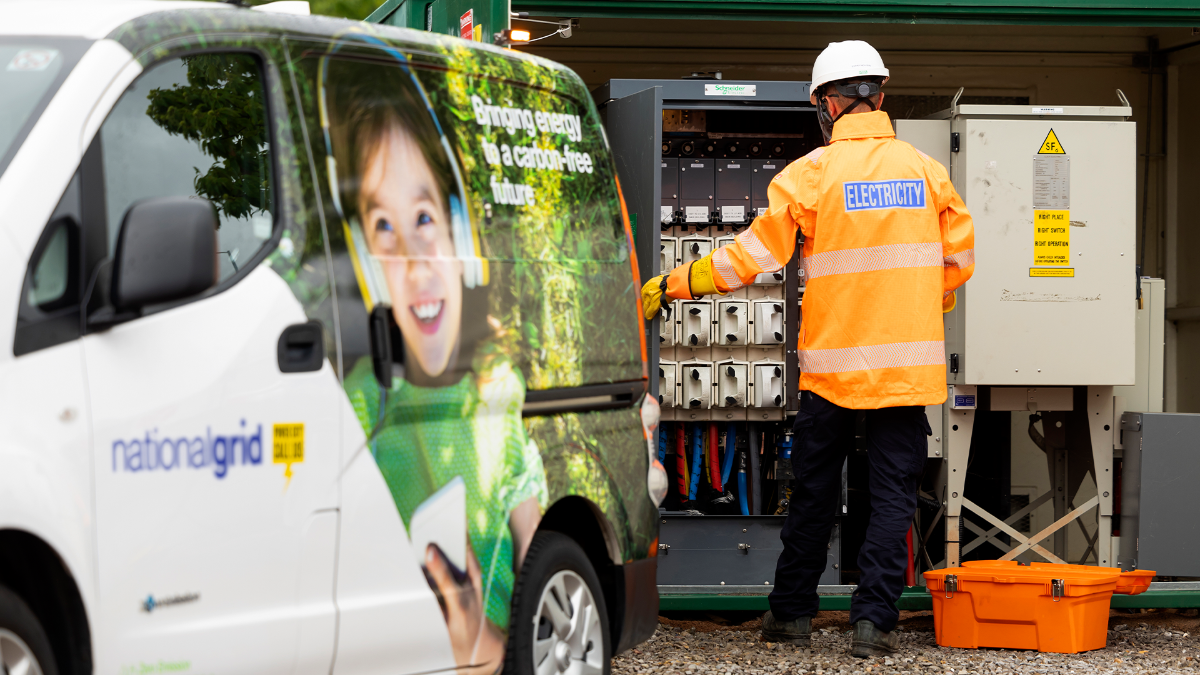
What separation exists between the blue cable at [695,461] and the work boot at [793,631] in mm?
1138

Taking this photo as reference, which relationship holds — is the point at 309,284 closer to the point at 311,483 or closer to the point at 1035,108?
the point at 311,483

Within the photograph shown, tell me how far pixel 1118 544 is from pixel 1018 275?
1.50m

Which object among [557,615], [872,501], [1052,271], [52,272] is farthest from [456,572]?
[1052,271]

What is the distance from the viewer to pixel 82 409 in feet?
9.77

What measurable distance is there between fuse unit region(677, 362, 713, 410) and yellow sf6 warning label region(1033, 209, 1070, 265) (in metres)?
1.71

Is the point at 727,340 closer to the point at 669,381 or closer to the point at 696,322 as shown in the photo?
the point at 696,322

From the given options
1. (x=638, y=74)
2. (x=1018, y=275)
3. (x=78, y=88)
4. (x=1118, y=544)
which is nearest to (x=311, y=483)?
(x=78, y=88)

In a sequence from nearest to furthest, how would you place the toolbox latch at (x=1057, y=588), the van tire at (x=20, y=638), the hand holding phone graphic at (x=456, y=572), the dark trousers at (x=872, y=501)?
the van tire at (x=20, y=638) → the hand holding phone graphic at (x=456, y=572) → the dark trousers at (x=872, y=501) → the toolbox latch at (x=1057, y=588)

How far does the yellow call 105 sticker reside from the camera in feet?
11.1

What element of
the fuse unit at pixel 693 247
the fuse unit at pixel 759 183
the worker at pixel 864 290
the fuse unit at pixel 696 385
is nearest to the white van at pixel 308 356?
the worker at pixel 864 290

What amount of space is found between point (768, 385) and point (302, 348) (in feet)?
13.4

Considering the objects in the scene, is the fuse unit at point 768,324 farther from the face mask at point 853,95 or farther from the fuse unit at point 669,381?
the face mask at point 853,95

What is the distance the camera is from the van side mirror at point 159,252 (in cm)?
297

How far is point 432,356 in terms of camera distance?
3.82 metres
